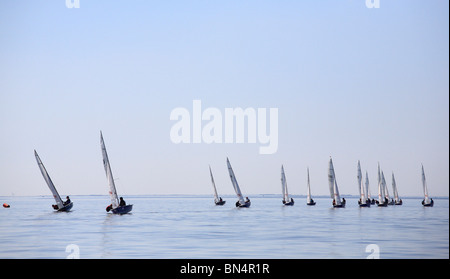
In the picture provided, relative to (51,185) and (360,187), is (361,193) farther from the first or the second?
(51,185)

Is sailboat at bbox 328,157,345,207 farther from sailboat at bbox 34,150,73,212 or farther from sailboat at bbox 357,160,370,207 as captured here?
sailboat at bbox 34,150,73,212

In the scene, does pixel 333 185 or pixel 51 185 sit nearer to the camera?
pixel 51 185

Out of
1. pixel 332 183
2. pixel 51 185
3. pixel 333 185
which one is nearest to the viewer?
pixel 51 185

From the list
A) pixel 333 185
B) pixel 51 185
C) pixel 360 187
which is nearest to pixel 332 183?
pixel 333 185

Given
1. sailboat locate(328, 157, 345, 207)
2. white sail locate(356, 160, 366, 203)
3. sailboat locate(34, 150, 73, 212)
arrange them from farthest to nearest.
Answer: white sail locate(356, 160, 366, 203) < sailboat locate(328, 157, 345, 207) < sailboat locate(34, 150, 73, 212)

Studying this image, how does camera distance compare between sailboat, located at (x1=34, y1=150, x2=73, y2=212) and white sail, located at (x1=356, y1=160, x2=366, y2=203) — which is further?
white sail, located at (x1=356, y1=160, x2=366, y2=203)

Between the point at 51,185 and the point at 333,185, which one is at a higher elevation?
the point at 333,185

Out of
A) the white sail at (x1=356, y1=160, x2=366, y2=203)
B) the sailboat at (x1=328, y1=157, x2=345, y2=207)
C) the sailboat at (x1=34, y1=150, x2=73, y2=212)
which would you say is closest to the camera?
the sailboat at (x1=34, y1=150, x2=73, y2=212)

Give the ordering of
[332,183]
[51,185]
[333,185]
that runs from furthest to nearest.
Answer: [333,185], [332,183], [51,185]

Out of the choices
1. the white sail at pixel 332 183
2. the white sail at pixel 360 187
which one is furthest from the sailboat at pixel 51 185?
the white sail at pixel 360 187

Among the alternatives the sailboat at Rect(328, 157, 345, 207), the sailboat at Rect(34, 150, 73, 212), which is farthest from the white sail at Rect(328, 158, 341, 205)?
the sailboat at Rect(34, 150, 73, 212)

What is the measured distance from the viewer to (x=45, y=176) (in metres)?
72.2

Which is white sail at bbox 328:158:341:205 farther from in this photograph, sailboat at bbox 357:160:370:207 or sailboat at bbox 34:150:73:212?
sailboat at bbox 34:150:73:212
